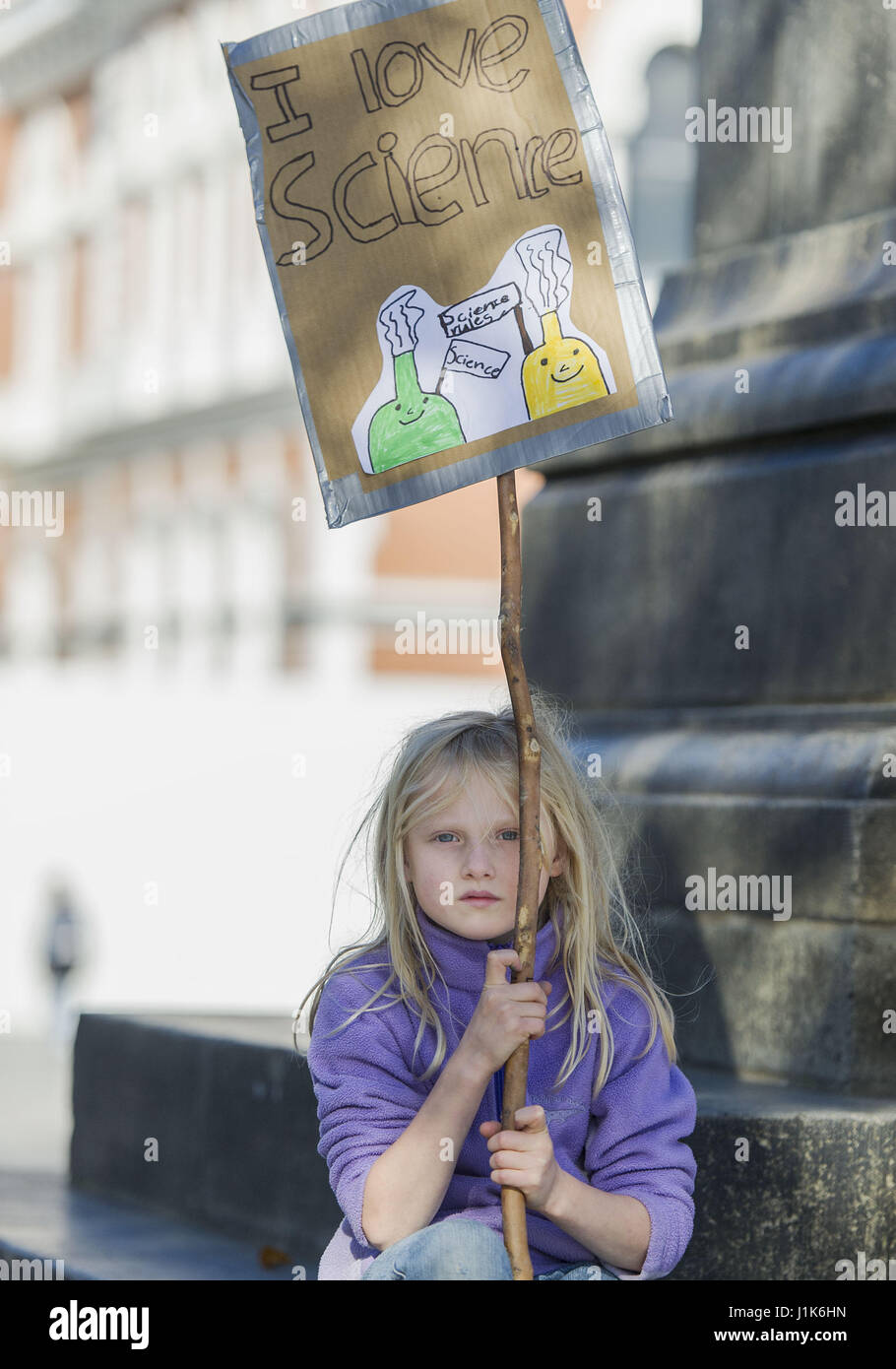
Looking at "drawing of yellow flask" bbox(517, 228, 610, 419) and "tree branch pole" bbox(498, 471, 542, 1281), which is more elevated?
"drawing of yellow flask" bbox(517, 228, 610, 419)

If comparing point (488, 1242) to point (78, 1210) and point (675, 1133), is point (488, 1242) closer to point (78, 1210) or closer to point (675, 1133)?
point (675, 1133)

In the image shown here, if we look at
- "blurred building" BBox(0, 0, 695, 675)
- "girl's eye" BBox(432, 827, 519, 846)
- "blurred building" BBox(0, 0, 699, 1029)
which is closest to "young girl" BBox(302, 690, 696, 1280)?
"girl's eye" BBox(432, 827, 519, 846)

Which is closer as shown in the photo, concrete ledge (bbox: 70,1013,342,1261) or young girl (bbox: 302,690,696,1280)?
young girl (bbox: 302,690,696,1280)

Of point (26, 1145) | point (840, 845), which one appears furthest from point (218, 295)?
point (840, 845)

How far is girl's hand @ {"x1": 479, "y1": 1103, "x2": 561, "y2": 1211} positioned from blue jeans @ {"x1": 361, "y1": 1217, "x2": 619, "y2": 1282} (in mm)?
→ 65

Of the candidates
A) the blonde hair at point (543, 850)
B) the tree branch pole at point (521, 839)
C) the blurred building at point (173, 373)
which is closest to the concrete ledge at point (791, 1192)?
the blonde hair at point (543, 850)

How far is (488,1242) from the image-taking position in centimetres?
229

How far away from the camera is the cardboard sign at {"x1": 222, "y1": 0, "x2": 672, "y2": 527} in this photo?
2.61 m

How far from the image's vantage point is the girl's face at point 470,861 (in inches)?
101

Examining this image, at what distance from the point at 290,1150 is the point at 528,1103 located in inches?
51.5

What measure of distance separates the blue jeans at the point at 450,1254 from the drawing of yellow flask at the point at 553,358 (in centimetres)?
106

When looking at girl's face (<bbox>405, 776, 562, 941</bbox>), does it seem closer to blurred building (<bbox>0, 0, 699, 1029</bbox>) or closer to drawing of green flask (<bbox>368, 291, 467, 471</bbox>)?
drawing of green flask (<bbox>368, 291, 467, 471</bbox>)

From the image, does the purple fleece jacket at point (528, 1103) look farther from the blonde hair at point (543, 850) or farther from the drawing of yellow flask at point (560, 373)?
the drawing of yellow flask at point (560, 373)

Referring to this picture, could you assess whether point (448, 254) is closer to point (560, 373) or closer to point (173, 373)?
point (560, 373)
